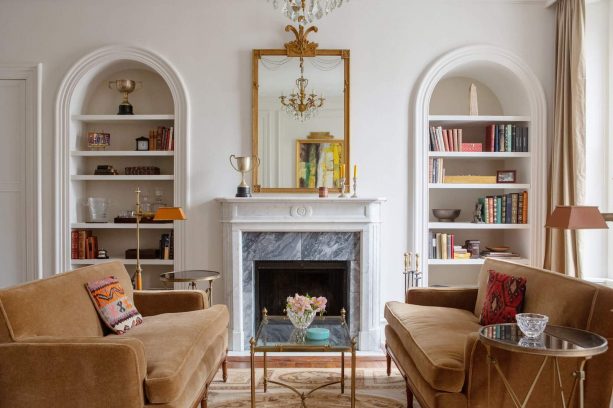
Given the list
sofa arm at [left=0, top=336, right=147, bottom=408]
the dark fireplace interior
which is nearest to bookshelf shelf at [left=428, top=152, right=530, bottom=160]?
the dark fireplace interior

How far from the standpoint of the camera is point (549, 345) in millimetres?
2170

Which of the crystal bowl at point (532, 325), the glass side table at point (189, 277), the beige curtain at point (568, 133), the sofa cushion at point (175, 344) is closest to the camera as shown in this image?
the crystal bowl at point (532, 325)

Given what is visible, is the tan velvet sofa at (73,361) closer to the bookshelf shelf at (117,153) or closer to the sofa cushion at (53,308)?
the sofa cushion at (53,308)

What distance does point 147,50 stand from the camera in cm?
493

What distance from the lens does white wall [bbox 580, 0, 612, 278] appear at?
476 cm

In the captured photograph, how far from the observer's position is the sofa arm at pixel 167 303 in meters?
3.75

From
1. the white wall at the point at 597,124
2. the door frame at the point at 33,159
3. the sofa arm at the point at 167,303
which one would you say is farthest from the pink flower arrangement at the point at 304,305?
the door frame at the point at 33,159

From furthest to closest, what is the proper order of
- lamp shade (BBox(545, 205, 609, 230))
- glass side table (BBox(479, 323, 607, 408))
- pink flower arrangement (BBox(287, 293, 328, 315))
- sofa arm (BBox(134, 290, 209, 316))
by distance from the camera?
1. sofa arm (BBox(134, 290, 209, 316))
2. pink flower arrangement (BBox(287, 293, 328, 315))
3. lamp shade (BBox(545, 205, 609, 230))
4. glass side table (BBox(479, 323, 607, 408))

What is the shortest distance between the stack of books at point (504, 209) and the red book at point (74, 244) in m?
3.91

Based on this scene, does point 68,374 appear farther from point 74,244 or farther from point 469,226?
point 469,226

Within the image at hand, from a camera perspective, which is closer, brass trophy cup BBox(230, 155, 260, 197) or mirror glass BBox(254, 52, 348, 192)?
brass trophy cup BBox(230, 155, 260, 197)

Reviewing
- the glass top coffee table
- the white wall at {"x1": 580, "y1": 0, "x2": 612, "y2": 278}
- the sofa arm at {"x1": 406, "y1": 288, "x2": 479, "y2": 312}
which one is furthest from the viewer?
the white wall at {"x1": 580, "y1": 0, "x2": 612, "y2": 278}

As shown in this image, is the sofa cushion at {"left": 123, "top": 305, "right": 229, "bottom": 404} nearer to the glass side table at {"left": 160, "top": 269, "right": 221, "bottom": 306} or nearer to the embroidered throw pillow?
the embroidered throw pillow

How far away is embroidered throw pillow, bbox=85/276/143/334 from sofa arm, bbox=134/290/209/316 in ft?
1.27
